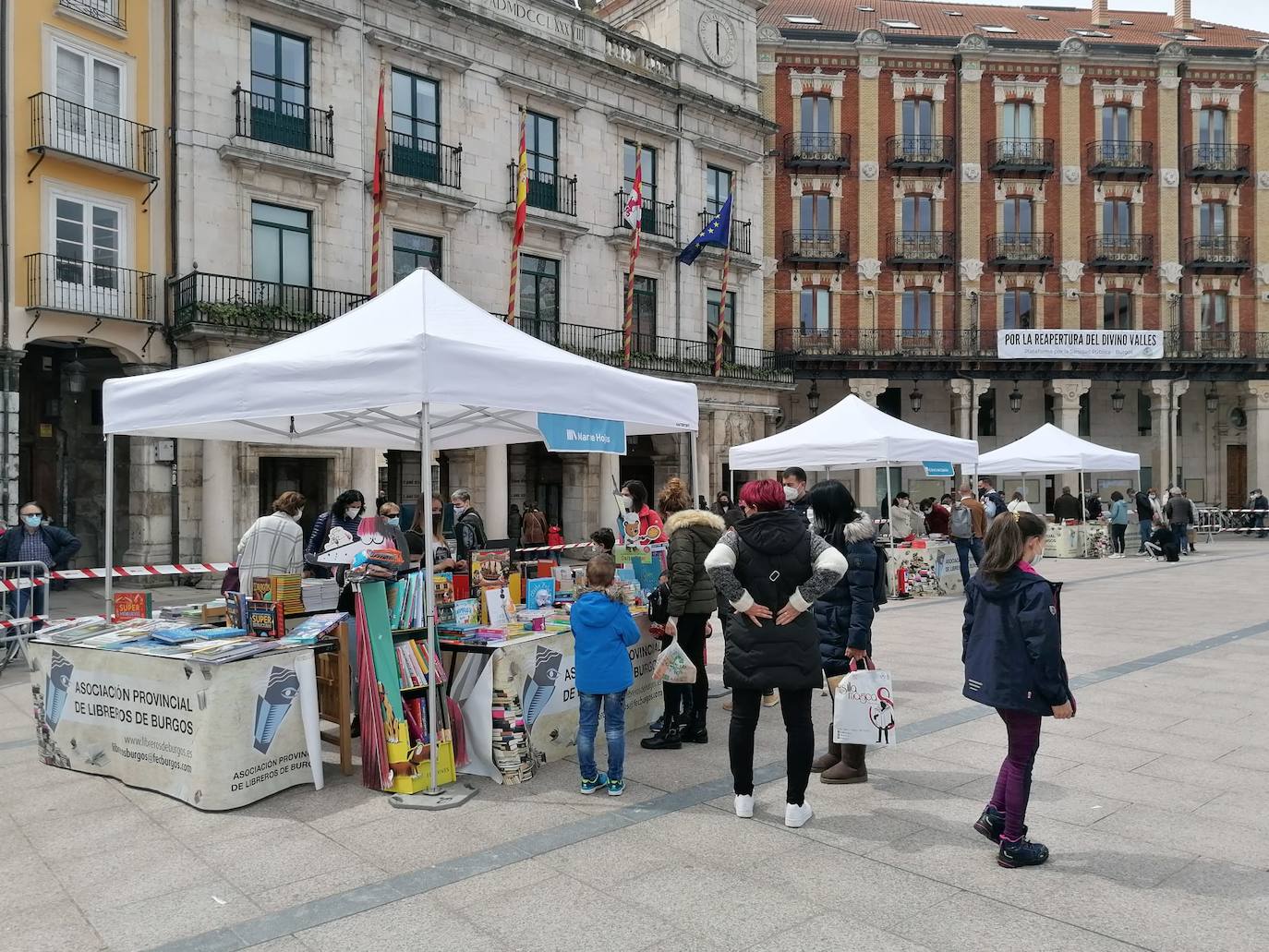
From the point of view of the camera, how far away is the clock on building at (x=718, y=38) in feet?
90.5

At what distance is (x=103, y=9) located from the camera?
1692cm

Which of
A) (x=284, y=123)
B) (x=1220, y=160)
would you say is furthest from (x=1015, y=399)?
(x=284, y=123)

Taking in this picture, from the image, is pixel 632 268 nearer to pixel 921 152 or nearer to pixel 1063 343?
pixel 921 152

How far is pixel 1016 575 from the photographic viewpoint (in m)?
4.33

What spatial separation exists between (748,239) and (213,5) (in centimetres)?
Result: 1615

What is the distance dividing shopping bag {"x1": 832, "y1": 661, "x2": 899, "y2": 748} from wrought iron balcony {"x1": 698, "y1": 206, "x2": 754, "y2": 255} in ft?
78.5

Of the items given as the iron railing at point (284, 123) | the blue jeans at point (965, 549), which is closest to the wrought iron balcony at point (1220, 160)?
the blue jeans at point (965, 549)

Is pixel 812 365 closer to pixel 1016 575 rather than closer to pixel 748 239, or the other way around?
pixel 748 239

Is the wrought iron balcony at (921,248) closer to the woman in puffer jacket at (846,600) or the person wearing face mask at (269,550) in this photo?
the person wearing face mask at (269,550)

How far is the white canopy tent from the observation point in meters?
5.42

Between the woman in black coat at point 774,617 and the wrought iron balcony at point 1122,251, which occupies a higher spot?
the wrought iron balcony at point 1122,251

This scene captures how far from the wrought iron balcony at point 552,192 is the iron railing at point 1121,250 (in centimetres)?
2125

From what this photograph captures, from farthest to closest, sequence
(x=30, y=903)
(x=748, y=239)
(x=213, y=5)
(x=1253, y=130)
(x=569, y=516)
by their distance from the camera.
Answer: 1. (x=1253, y=130)
2. (x=748, y=239)
3. (x=569, y=516)
4. (x=213, y=5)
5. (x=30, y=903)

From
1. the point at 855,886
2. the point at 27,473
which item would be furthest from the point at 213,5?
the point at 855,886
